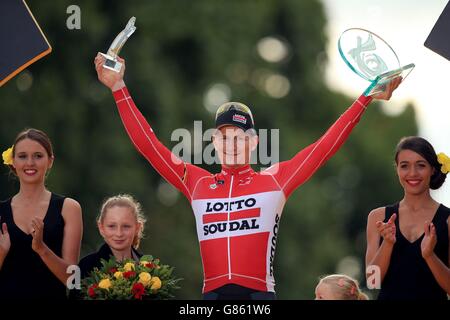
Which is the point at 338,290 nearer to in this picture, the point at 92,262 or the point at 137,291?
the point at 137,291

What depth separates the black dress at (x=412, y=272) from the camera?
8.20 m

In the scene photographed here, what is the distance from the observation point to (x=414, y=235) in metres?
8.31

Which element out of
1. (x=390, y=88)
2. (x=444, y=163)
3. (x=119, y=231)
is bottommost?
(x=119, y=231)

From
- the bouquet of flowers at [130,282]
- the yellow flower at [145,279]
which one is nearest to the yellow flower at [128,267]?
the bouquet of flowers at [130,282]

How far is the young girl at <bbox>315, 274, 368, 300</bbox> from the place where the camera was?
8242 millimetres

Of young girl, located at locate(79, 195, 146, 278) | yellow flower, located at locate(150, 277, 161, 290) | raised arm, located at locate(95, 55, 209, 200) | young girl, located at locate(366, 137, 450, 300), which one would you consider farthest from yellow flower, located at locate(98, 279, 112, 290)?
young girl, located at locate(366, 137, 450, 300)

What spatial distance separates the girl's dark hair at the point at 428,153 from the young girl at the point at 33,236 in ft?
7.24

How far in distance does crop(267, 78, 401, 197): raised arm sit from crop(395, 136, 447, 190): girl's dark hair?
365 mm

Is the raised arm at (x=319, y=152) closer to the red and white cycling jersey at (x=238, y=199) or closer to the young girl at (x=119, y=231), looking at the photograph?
the red and white cycling jersey at (x=238, y=199)

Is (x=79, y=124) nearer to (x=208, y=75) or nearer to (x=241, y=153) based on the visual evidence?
(x=208, y=75)

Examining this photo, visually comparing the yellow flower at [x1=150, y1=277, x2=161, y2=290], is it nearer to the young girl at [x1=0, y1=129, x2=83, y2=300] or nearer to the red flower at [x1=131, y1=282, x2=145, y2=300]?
the red flower at [x1=131, y1=282, x2=145, y2=300]

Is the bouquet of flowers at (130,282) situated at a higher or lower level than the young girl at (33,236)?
lower

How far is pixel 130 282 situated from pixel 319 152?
152 centimetres

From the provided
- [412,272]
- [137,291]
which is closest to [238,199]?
[137,291]
